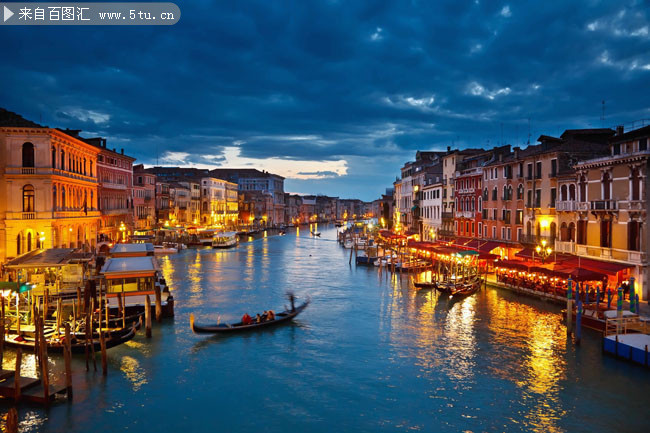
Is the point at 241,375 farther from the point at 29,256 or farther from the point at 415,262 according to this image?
the point at 415,262

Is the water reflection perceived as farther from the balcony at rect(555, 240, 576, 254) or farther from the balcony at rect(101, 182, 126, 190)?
the balcony at rect(101, 182, 126, 190)

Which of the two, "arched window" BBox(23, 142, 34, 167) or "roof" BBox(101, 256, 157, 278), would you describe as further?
"arched window" BBox(23, 142, 34, 167)

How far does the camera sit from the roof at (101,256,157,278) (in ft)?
77.9

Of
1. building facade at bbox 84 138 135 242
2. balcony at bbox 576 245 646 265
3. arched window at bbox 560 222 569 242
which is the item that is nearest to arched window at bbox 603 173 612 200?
balcony at bbox 576 245 646 265

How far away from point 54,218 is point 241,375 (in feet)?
69.5

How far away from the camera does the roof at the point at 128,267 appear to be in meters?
23.7

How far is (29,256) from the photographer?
24.3 m

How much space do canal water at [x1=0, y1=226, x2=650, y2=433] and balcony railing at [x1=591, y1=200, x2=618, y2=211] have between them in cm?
576

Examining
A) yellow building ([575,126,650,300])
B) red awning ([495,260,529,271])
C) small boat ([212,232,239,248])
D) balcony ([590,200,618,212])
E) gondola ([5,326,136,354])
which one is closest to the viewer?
gondola ([5,326,136,354])

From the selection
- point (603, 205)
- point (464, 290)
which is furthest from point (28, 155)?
point (603, 205)

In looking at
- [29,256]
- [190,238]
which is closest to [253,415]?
[29,256]

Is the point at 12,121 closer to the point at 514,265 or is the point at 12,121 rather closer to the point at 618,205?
the point at 514,265

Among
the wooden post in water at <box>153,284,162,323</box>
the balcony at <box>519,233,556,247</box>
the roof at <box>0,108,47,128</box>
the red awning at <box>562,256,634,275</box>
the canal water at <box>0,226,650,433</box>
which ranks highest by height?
the roof at <box>0,108,47,128</box>

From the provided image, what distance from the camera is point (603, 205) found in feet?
82.5
